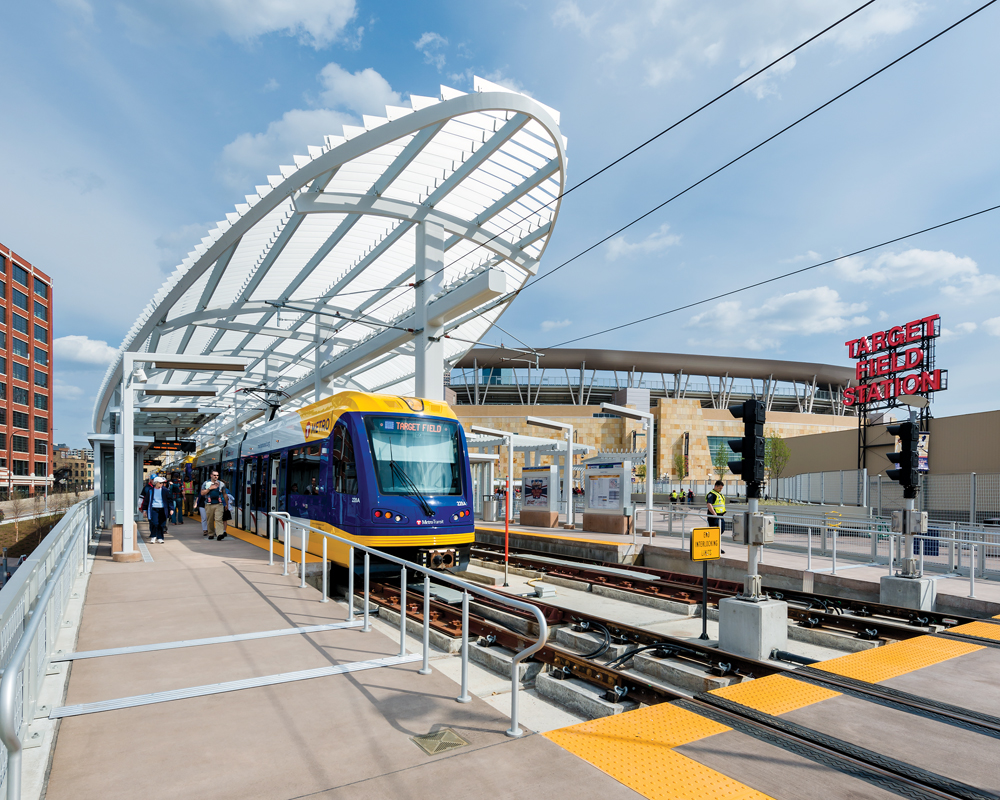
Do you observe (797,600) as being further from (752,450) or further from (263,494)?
(263,494)

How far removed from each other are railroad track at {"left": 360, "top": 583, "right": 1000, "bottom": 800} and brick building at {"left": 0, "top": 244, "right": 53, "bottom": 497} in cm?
6639

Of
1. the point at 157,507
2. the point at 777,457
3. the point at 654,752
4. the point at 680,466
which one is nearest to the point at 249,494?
the point at 157,507

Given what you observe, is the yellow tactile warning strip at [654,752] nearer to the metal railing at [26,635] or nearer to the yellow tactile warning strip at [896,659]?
the yellow tactile warning strip at [896,659]

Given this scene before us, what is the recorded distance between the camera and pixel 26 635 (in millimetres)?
3619

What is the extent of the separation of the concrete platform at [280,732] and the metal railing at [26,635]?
0.33 meters

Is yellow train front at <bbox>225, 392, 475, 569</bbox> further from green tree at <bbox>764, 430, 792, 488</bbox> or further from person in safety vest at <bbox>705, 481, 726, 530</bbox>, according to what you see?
green tree at <bbox>764, 430, 792, 488</bbox>

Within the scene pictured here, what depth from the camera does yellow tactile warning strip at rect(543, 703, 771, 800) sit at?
381cm

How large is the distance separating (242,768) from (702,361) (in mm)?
71140

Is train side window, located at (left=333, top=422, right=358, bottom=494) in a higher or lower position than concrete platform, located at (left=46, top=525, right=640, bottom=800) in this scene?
higher

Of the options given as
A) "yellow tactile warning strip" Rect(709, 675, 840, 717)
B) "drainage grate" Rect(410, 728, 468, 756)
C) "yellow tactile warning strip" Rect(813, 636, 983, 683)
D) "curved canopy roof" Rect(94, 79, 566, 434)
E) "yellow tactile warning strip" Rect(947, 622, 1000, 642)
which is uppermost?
"curved canopy roof" Rect(94, 79, 566, 434)

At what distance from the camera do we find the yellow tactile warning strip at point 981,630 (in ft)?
25.7

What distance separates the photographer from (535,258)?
2058 cm

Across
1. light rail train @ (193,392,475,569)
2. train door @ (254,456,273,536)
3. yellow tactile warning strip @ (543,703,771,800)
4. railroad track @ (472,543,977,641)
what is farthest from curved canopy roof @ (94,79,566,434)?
yellow tactile warning strip @ (543,703,771,800)

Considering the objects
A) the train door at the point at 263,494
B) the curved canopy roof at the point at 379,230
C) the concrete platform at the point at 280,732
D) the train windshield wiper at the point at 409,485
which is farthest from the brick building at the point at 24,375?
the concrete platform at the point at 280,732
